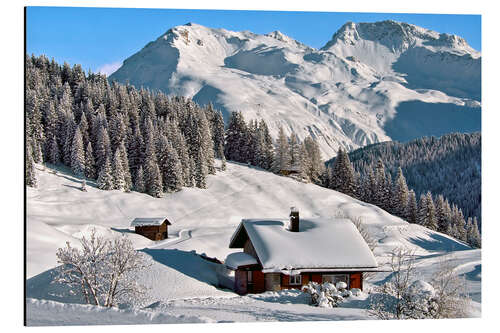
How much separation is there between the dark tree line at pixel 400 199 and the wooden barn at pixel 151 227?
3232cm

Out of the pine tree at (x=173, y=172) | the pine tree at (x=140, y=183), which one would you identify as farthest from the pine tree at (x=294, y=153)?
the pine tree at (x=140, y=183)

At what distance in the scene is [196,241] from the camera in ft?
127

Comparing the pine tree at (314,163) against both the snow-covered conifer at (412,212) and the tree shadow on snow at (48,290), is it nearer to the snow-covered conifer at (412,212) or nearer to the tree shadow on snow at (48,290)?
the snow-covered conifer at (412,212)

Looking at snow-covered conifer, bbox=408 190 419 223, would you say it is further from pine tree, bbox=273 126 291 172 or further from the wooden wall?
the wooden wall

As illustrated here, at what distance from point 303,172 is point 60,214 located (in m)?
37.4

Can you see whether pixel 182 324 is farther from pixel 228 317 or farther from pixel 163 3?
pixel 163 3

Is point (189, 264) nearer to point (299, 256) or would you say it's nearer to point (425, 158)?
point (299, 256)

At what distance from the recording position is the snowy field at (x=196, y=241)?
17922 mm

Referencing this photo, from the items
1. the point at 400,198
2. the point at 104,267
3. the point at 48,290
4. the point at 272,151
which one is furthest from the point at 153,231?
the point at 272,151

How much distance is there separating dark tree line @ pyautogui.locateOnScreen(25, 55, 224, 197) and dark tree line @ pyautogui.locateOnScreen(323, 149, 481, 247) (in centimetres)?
1898

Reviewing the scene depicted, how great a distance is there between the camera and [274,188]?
66.3 metres

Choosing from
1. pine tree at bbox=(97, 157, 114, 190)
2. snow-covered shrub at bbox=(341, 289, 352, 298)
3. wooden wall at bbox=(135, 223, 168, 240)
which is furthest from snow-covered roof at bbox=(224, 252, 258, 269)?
pine tree at bbox=(97, 157, 114, 190)

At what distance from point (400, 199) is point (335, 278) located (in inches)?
1928
